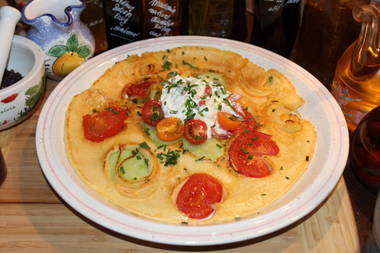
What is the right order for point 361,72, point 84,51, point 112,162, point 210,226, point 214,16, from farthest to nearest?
point 214,16, point 84,51, point 361,72, point 112,162, point 210,226

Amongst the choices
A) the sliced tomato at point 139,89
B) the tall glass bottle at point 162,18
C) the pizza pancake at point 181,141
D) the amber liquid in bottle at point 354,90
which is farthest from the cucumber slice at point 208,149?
the tall glass bottle at point 162,18

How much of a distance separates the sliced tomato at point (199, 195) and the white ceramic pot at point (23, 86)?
0.95m

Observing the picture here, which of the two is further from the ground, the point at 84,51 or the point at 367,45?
the point at 367,45

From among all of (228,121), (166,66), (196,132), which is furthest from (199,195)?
(166,66)

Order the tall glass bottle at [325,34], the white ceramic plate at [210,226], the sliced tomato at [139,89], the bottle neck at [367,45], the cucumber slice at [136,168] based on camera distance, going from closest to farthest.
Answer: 1. the white ceramic plate at [210,226]
2. the cucumber slice at [136,168]
3. the bottle neck at [367,45]
4. the sliced tomato at [139,89]
5. the tall glass bottle at [325,34]

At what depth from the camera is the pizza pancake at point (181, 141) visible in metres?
1.80

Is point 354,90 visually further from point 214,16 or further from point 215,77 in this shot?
point 214,16

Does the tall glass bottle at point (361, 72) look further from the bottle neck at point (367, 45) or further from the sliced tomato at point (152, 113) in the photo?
the sliced tomato at point (152, 113)

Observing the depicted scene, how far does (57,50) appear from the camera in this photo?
2.47m

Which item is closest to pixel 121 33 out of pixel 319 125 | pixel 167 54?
pixel 167 54

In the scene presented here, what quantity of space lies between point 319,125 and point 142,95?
0.92m

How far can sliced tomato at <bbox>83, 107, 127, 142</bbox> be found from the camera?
2043mm

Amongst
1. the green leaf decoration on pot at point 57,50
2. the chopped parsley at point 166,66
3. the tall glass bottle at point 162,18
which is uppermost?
the tall glass bottle at point 162,18

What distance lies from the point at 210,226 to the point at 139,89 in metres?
0.97
